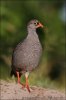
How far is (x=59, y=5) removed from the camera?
3525 centimetres

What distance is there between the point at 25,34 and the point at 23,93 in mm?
9686

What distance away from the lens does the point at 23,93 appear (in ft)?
38.5

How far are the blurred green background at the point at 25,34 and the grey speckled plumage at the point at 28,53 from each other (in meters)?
2.26

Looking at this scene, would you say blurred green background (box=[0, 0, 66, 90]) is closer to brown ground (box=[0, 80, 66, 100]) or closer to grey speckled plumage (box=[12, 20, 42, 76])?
grey speckled plumage (box=[12, 20, 42, 76])

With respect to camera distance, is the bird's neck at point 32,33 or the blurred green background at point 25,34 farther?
the blurred green background at point 25,34

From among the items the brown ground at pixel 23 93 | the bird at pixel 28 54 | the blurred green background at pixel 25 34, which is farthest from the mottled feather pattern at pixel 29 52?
the blurred green background at pixel 25 34

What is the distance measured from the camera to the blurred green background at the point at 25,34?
65.1 feet

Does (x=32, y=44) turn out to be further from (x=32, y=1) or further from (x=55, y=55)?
(x=32, y=1)

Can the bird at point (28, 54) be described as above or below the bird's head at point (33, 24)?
below

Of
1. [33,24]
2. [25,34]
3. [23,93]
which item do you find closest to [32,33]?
[33,24]

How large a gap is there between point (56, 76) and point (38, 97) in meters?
12.3

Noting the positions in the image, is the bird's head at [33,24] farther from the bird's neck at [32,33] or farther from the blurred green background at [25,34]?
the blurred green background at [25,34]

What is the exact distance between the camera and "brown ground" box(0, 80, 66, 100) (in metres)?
11.4

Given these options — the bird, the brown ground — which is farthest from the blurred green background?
the brown ground
